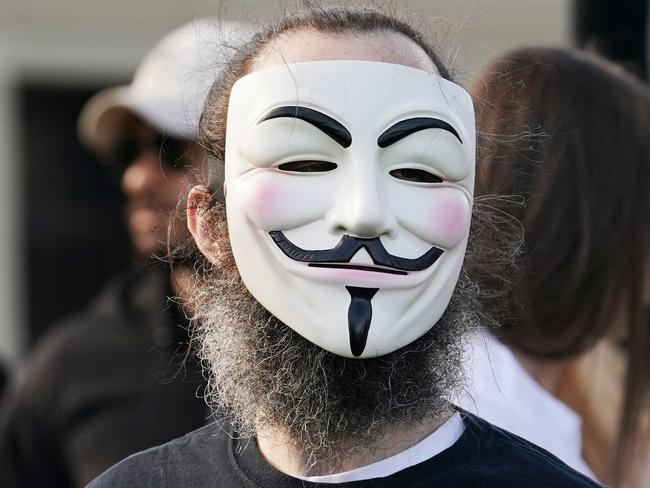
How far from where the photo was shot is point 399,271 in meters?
1.79

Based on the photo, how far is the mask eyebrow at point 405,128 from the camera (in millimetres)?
1805

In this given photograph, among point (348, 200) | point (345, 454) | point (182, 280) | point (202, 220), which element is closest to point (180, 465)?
point (345, 454)

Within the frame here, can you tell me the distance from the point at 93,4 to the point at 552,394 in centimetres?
596

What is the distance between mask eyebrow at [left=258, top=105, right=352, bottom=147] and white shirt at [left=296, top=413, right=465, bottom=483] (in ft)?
1.57

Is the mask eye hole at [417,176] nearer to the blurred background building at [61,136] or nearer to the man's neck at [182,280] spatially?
the man's neck at [182,280]

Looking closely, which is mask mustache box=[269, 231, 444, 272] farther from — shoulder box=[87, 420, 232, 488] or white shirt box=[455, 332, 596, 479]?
white shirt box=[455, 332, 596, 479]

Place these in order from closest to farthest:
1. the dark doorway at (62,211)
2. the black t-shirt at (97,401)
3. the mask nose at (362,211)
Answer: the mask nose at (362,211), the black t-shirt at (97,401), the dark doorway at (62,211)

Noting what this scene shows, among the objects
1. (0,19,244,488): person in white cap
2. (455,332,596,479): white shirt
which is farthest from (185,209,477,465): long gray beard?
(0,19,244,488): person in white cap

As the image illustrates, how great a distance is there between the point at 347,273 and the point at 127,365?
1.93 m

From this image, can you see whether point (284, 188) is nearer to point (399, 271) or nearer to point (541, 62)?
point (399, 271)

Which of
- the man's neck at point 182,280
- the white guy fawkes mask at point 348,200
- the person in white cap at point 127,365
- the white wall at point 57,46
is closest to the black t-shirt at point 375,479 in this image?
the white guy fawkes mask at point 348,200

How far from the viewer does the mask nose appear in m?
1.73

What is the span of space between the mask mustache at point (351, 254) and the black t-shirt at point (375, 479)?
0.94 feet

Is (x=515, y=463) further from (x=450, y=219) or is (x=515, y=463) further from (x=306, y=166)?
(x=306, y=166)
